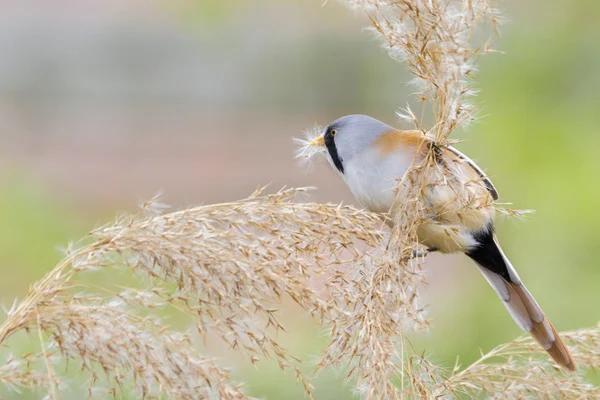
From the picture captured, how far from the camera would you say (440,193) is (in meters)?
2.31

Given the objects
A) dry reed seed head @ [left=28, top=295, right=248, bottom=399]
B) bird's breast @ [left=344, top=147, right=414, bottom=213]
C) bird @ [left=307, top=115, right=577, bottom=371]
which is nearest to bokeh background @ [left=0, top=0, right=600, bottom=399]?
bird @ [left=307, top=115, right=577, bottom=371]

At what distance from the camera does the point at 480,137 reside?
21.9ft

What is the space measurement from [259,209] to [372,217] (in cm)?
29

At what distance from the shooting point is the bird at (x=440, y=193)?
7.58ft

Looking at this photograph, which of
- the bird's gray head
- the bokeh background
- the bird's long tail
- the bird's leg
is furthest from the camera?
the bokeh background

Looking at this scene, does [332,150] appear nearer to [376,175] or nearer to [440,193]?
[376,175]

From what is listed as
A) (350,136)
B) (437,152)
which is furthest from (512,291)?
(437,152)

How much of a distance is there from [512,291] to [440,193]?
794mm

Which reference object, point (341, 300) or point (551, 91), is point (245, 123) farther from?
point (341, 300)

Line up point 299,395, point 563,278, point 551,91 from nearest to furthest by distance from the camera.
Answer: point 299,395
point 563,278
point 551,91

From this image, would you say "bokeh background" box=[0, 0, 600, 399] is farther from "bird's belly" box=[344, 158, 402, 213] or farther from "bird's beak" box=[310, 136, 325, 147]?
"bird's belly" box=[344, 158, 402, 213]

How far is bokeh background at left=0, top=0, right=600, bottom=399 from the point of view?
23.1 feet

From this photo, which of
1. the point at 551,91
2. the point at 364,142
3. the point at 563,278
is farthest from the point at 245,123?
the point at 364,142

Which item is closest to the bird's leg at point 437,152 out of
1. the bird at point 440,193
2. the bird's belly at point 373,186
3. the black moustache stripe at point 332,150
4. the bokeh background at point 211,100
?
the bird at point 440,193
